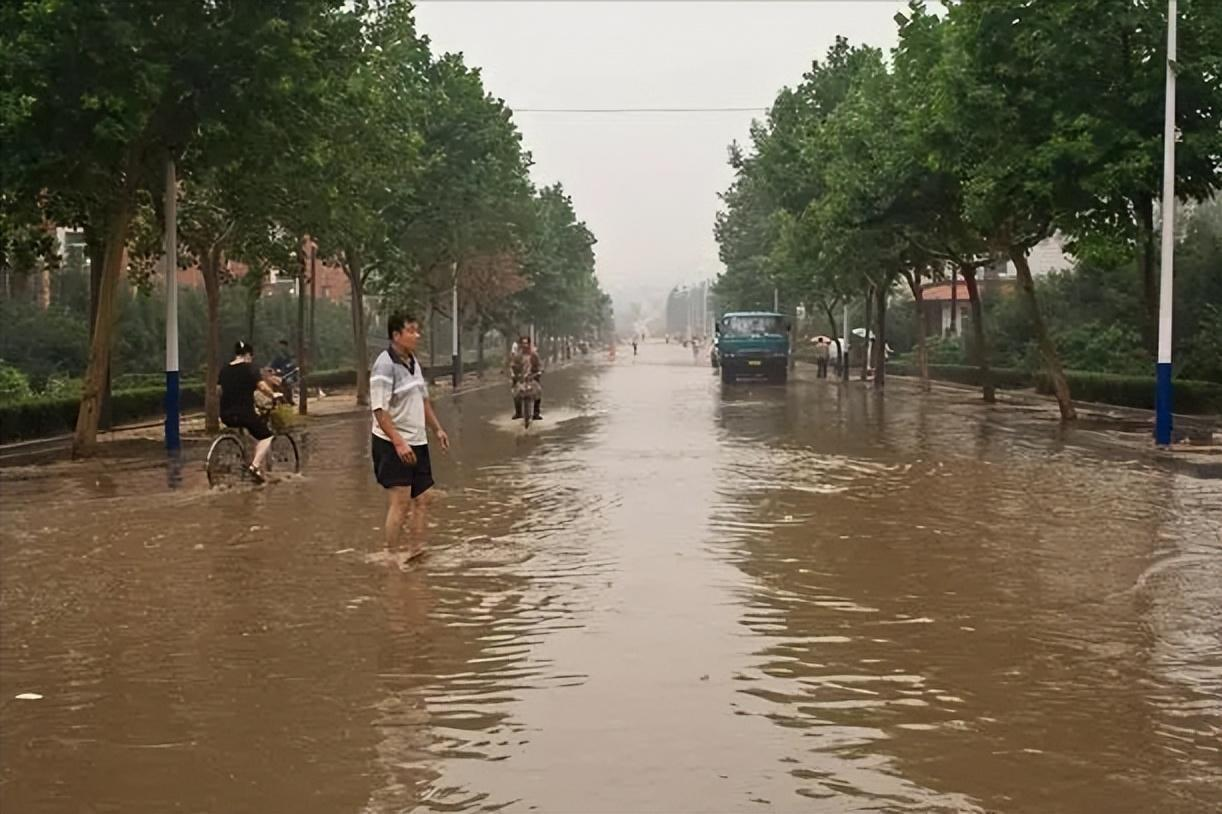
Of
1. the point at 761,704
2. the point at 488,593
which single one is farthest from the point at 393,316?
the point at 761,704

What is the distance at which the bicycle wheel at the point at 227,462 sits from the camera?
53.9 ft

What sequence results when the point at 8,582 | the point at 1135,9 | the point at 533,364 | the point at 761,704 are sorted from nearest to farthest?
the point at 761,704
the point at 8,582
the point at 1135,9
the point at 533,364

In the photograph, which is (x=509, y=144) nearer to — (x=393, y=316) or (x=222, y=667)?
(x=393, y=316)

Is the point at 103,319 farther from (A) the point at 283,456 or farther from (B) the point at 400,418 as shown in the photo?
(B) the point at 400,418

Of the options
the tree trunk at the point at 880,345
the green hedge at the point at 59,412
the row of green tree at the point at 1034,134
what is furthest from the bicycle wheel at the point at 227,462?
the tree trunk at the point at 880,345

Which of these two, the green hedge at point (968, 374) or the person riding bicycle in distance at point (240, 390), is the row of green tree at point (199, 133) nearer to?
the person riding bicycle in distance at point (240, 390)

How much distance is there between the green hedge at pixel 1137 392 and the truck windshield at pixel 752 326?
14.0 meters

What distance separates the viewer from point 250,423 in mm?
16141

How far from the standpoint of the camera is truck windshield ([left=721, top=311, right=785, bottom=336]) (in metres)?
52.8

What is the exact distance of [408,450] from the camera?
10.6 meters

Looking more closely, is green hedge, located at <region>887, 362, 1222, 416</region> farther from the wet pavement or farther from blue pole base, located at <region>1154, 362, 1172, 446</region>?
the wet pavement

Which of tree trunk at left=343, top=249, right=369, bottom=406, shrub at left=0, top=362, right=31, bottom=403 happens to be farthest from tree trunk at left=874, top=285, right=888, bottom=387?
shrub at left=0, top=362, right=31, bottom=403

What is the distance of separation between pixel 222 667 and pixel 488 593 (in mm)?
2468

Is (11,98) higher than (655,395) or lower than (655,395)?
higher
